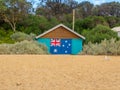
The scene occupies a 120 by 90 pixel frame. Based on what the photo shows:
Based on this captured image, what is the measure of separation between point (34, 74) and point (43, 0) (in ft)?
169

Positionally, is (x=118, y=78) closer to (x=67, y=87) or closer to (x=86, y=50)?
(x=67, y=87)

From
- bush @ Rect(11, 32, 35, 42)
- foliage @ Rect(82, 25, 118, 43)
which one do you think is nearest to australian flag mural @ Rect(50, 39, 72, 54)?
foliage @ Rect(82, 25, 118, 43)

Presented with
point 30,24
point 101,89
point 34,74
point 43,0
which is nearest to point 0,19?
point 30,24

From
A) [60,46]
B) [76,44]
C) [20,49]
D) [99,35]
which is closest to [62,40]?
[60,46]

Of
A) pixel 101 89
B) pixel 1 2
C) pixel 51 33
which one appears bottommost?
pixel 101 89

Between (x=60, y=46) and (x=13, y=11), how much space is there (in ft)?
41.0

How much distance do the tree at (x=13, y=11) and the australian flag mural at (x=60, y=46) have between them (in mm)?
10390

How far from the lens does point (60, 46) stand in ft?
113

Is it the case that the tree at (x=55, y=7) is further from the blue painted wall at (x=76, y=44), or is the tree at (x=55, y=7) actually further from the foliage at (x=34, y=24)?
the blue painted wall at (x=76, y=44)

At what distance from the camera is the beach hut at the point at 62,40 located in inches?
1347

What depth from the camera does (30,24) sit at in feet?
145

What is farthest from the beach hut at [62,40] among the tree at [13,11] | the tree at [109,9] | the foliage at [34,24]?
the tree at [109,9]

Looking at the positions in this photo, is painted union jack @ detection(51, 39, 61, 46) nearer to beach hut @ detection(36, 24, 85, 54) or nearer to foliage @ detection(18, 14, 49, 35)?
beach hut @ detection(36, 24, 85, 54)

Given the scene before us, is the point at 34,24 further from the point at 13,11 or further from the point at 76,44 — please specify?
the point at 76,44
